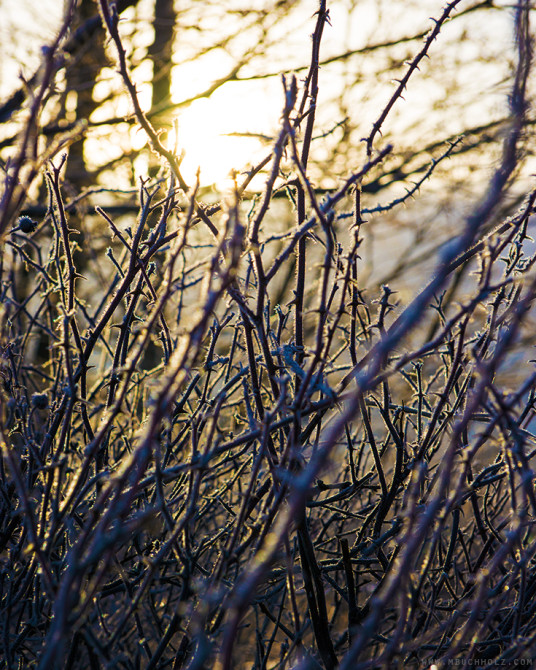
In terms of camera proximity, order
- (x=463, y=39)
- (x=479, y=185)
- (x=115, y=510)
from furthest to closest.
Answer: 1. (x=479, y=185)
2. (x=463, y=39)
3. (x=115, y=510)

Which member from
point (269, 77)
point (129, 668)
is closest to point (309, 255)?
point (269, 77)

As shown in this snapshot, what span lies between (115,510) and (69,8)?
82 centimetres

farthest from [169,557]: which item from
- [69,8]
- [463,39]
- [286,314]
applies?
[463,39]

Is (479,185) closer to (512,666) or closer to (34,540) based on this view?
(512,666)

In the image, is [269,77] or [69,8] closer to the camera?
[69,8]

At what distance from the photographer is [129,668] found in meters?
1.83

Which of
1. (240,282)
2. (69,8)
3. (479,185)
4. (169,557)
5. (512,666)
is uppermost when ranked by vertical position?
(479,185)

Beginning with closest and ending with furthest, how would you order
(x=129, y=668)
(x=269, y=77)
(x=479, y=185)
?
(x=129, y=668) < (x=269, y=77) < (x=479, y=185)

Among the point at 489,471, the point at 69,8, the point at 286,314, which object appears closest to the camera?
the point at 69,8

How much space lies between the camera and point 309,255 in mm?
9547

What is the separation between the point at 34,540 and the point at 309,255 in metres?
8.80

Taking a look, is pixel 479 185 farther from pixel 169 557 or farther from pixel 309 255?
pixel 169 557

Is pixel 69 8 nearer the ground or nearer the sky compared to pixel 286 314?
nearer the sky

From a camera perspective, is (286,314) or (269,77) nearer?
(286,314)
